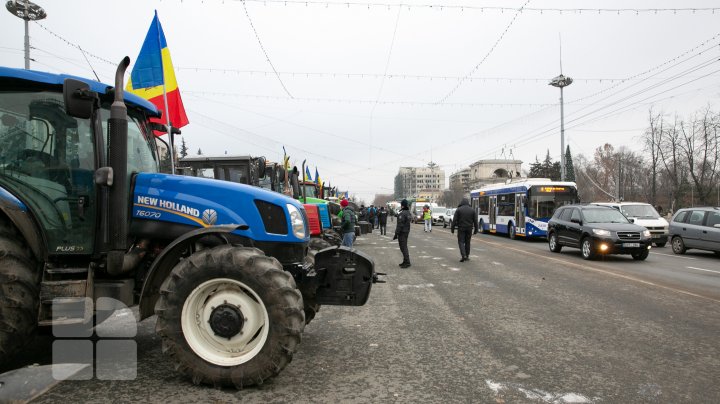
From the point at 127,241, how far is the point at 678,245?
18518mm

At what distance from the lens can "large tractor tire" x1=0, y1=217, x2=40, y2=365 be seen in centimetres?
360

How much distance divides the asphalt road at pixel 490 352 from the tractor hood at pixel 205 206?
135cm

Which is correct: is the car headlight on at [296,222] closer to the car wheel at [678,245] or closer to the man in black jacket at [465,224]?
the man in black jacket at [465,224]

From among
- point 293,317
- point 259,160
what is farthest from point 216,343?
point 259,160

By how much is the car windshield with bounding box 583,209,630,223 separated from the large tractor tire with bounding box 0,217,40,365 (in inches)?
588

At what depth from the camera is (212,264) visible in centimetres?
363

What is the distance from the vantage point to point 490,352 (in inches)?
188

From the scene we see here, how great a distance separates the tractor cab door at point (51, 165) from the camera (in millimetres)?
3943

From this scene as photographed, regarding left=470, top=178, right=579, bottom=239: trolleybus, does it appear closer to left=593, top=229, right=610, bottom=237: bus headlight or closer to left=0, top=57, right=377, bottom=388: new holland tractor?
left=593, top=229, right=610, bottom=237: bus headlight

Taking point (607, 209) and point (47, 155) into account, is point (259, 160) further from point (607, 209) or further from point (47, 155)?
point (607, 209)

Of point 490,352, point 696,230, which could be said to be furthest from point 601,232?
point 490,352

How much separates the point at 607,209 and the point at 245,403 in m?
15.0

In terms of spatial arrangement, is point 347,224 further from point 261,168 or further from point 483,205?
point 483,205

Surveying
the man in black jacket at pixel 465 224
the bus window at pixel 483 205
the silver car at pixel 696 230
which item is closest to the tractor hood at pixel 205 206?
the man in black jacket at pixel 465 224
